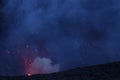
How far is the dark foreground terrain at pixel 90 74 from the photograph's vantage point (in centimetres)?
1148

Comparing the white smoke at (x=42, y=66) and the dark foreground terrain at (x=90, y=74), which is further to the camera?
the white smoke at (x=42, y=66)

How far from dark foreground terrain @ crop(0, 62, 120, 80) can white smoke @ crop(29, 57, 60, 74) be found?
15529mm

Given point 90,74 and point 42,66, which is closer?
point 90,74

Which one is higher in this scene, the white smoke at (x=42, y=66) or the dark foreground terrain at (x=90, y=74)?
the white smoke at (x=42, y=66)

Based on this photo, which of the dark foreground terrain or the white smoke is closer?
the dark foreground terrain

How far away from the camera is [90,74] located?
11734 millimetres

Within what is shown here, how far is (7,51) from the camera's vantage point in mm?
32375

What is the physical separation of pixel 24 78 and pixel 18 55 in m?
20.4

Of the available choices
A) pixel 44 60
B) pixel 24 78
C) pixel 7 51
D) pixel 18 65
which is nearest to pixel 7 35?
pixel 7 51

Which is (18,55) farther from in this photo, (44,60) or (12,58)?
(44,60)

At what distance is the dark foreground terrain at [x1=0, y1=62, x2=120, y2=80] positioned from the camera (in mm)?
11484

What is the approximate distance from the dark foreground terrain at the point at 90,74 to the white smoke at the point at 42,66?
15.5m

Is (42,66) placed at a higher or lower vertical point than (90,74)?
higher

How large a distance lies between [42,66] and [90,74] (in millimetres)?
16763
